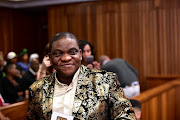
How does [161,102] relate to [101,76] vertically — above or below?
below

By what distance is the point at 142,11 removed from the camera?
7.84 m

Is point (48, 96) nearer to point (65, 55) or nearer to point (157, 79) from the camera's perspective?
point (65, 55)

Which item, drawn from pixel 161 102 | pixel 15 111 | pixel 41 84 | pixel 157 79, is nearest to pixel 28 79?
pixel 15 111

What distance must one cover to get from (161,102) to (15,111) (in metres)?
2.74

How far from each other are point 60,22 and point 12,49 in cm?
208

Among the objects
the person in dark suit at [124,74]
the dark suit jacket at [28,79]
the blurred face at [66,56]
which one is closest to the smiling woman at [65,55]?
the blurred face at [66,56]

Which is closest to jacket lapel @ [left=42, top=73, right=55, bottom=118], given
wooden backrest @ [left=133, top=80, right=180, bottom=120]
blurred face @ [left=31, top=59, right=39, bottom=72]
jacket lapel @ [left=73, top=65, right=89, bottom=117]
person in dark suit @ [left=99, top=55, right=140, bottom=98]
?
jacket lapel @ [left=73, top=65, right=89, bottom=117]

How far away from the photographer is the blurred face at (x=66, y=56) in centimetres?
133

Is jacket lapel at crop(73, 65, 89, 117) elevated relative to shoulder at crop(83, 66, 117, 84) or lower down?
lower down

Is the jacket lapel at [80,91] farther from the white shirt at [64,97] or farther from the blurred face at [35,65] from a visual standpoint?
the blurred face at [35,65]

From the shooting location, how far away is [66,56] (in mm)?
1326

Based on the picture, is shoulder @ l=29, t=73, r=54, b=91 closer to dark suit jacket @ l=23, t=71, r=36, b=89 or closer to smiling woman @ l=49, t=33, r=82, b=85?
smiling woman @ l=49, t=33, r=82, b=85

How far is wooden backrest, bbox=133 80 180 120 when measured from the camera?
3652 millimetres

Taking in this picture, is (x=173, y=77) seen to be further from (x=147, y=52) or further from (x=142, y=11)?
(x=142, y=11)
